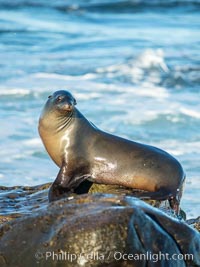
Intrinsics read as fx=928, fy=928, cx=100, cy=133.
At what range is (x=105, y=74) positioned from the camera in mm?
16188

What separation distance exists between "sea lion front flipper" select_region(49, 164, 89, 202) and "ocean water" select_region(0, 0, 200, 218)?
2.23 metres

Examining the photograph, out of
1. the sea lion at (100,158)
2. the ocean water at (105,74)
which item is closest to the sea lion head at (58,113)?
the sea lion at (100,158)

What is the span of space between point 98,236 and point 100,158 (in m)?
1.77

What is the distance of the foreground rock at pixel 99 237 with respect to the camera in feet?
15.0

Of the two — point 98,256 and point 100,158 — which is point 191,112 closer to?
point 100,158

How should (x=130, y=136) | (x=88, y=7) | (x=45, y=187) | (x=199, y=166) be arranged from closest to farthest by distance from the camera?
(x=45, y=187)
(x=199, y=166)
(x=130, y=136)
(x=88, y=7)

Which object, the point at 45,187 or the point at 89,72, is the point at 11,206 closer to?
the point at 45,187

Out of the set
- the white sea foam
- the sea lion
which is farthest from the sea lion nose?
the white sea foam

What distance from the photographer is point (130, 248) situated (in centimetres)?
458

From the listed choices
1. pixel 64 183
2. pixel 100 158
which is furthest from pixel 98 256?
pixel 100 158

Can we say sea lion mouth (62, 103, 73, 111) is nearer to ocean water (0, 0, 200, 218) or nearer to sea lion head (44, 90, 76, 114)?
sea lion head (44, 90, 76, 114)

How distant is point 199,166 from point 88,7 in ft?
56.0

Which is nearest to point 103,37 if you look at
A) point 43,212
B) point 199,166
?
point 199,166

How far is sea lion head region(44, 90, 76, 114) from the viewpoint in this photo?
6.25m
